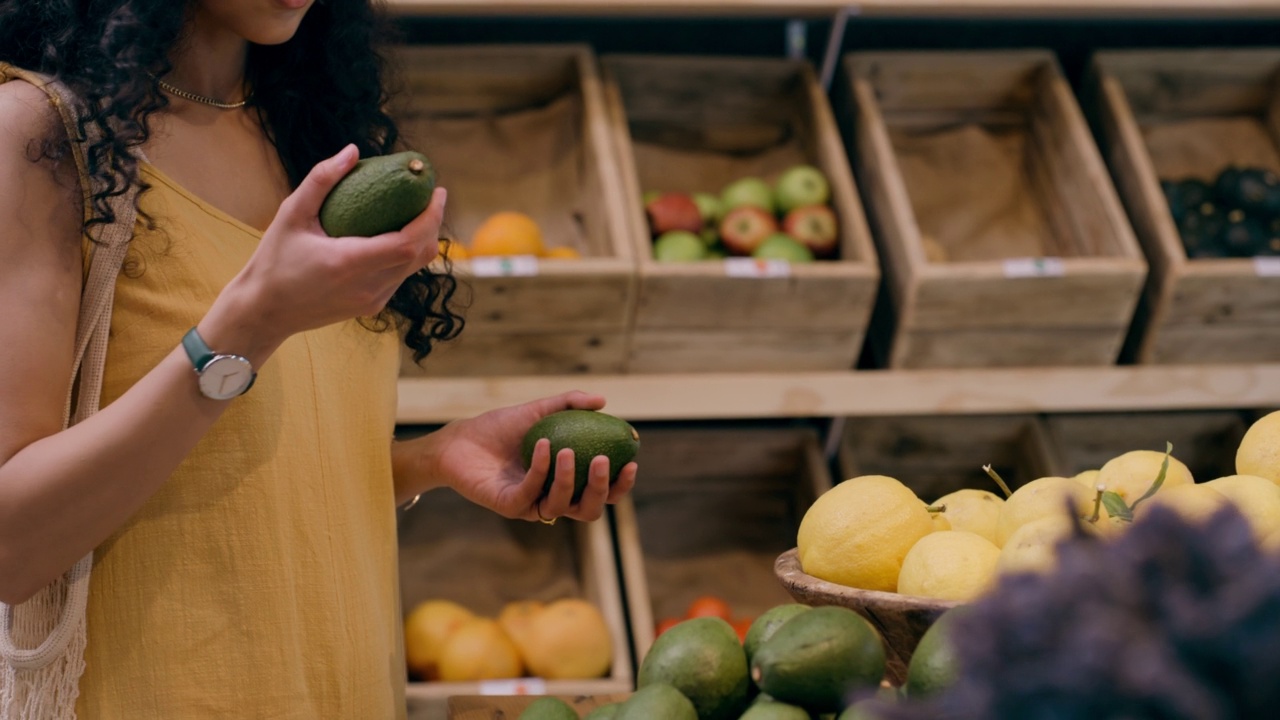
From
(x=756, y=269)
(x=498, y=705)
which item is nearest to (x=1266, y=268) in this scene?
(x=756, y=269)

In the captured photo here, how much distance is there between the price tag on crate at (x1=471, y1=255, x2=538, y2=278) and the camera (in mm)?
2090

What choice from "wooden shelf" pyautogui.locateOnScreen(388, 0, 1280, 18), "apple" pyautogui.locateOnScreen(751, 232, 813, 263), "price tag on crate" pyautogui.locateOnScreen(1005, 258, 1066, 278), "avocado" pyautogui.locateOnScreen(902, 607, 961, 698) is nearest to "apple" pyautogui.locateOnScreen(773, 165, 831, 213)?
"apple" pyautogui.locateOnScreen(751, 232, 813, 263)

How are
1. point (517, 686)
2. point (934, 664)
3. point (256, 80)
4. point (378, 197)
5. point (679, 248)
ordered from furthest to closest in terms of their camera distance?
point (679, 248) < point (517, 686) < point (256, 80) < point (378, 197) < point (934, 664)

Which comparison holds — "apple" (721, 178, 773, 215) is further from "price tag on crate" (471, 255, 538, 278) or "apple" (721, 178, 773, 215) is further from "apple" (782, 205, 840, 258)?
"price tag on crate" (471, 255, 538, 278)

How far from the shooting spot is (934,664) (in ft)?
2.29

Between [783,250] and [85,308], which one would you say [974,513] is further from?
[783,250]

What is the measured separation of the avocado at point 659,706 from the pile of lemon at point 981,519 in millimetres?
201

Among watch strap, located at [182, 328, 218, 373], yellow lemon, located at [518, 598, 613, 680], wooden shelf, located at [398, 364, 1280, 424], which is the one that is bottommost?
yellow lemon, located at [518, 598, 613, 680]

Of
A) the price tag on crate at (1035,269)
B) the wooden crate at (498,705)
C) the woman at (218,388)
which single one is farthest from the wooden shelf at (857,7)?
the wooden crate at (498,705)

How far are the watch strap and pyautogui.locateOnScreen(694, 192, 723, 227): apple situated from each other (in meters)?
1.73

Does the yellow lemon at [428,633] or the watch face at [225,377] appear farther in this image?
the yellow lemon at [428,633]

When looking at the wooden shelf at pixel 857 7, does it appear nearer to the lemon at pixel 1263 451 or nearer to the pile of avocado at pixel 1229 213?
the pile of avocado at pixel 1229 213

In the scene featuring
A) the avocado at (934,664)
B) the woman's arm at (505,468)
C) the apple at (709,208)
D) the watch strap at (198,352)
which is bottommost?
the apple at (709,208)

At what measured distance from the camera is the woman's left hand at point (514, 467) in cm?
117
